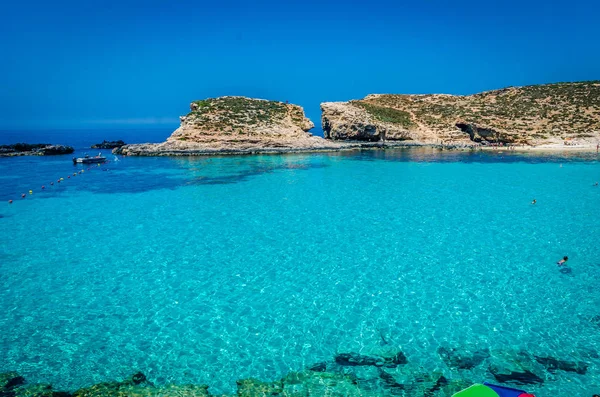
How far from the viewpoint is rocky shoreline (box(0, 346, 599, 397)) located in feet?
26.2

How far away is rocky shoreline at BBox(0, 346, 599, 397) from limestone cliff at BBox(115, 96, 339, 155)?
50470 millimetres

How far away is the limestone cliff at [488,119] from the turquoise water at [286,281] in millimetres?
39308

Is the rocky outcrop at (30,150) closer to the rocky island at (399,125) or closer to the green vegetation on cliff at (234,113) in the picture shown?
the rocky island at (399,125)

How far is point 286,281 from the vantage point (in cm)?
1345

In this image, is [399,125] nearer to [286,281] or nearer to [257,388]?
[286,281]

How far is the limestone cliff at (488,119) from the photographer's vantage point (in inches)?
2447

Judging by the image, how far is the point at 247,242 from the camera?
17594mm

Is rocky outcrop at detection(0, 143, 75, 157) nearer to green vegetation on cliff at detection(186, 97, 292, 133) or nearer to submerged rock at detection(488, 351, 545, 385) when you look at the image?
green vegetation on cliff at detection(186, 97, 292, 133)

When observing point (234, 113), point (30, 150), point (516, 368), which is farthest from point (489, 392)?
point (30, 150)

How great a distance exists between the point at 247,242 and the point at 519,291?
1163 centimetres

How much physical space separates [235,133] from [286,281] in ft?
163

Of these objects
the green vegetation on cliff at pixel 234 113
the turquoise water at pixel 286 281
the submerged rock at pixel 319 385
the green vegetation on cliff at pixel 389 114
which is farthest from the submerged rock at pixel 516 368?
the green vegetation on cliff at pixel 389 114

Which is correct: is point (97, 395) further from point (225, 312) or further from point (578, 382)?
point (578, 382)

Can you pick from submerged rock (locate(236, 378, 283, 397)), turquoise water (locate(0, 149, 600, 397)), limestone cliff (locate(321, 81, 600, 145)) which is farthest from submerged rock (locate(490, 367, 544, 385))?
limestone cliff (locate(321, 81, 600, 145))
